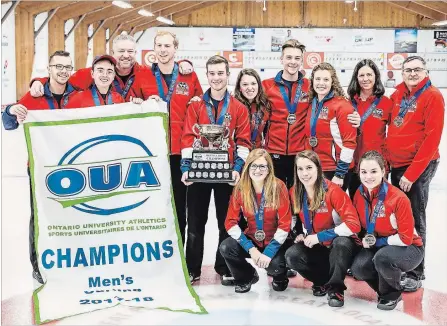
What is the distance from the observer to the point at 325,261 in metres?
3.45

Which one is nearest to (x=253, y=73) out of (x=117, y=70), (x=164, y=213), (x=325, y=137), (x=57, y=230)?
(x=325, y=137)

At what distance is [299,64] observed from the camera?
3.81 m

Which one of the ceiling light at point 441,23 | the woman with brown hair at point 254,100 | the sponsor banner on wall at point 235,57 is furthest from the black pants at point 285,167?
the sponsor banner on wall at point 235,57

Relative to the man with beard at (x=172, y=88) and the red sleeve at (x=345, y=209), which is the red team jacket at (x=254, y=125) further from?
the red sleeve at (x=345, y=209)

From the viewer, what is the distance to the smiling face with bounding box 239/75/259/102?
3741 mm

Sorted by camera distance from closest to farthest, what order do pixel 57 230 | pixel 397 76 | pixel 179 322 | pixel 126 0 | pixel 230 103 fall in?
pixel 179 322 → pixel 57 230 → pixel 230 103 → pixel 126 0 → pixel 397 76

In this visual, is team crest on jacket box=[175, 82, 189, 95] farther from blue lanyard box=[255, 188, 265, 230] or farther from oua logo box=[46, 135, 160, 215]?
blue lanyard box=[255, 188, 265, 230]

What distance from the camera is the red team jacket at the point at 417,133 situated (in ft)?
11.7

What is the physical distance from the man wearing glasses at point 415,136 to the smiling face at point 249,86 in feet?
2.67

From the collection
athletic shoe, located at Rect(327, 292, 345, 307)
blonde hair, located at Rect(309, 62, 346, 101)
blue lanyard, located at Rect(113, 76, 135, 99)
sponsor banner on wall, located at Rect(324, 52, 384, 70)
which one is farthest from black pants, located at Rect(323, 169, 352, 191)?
sponsor banner on wall, located at Rect(324, 52, 384, 70)

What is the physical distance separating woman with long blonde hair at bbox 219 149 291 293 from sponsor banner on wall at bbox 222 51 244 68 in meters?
16.2

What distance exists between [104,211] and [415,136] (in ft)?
5.87

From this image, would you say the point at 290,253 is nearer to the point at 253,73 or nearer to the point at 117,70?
the point at 253,73

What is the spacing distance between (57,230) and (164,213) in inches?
21.6
